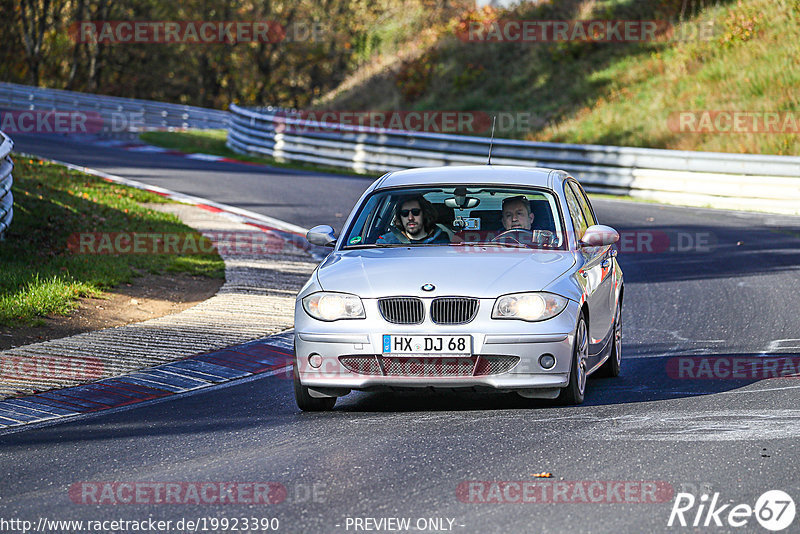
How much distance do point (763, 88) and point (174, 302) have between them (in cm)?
2129

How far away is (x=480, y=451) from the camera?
668 centimetres

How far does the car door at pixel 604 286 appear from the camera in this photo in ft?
28.6

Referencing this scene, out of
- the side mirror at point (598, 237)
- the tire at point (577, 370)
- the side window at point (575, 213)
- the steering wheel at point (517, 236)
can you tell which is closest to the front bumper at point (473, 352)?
the tire at point (577, 370)

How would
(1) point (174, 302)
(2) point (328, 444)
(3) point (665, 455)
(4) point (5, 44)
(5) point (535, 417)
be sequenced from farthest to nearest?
(4) point (5, 44), (1) point (174, 302), (5) point (535, 417), (2) point (328, 444), (3) point (665, 455)

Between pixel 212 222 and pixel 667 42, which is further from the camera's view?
pixel 667 42

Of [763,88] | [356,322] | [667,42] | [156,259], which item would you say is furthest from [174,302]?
[667,42]

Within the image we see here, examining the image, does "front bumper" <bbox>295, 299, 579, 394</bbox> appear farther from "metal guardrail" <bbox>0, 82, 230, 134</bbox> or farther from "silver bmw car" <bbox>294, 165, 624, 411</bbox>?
"metal guardrail" <bbox>0, 82, 230, 134</bbox>

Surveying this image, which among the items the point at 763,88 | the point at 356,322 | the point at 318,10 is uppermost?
the point at 318,10

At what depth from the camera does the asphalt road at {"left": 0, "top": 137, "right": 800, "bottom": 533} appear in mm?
5609

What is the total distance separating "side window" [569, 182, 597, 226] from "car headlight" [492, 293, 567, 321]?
210cm

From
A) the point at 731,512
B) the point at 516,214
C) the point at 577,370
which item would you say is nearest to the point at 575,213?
the point at 516,214

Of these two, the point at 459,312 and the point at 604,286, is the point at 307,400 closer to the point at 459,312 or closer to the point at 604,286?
the point at 459,312

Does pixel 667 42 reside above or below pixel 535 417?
above

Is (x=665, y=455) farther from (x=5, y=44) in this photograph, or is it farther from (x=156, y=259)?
(x=5, y=44)
